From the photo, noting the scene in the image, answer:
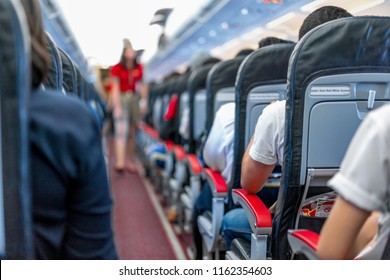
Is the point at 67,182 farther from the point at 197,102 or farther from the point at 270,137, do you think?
the point at 197,102

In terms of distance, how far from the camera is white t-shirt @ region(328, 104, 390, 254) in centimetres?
102

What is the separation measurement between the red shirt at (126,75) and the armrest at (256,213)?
5.05m

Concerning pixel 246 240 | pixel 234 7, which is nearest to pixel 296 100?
pixel 246 240

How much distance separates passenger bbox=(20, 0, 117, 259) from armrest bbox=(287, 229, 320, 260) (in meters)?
0.53

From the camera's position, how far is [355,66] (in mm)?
1667

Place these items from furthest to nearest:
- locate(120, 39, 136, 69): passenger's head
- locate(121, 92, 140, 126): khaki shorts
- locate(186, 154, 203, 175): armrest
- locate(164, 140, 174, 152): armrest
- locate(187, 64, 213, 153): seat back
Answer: locate(121, 92, 140, 126): khaki shorts, locate(120, 39, 136, 69): passenger's head, locate(164, 140, 174, 152): armrest, locate(187, 64, 213, 153): seat back, locate(186, 154, 203, 175): armrest

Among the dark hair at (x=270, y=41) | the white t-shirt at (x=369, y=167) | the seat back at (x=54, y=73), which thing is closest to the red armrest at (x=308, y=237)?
the white t-shirt at (x=369, y=167)

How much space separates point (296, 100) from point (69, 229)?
2.93 ft

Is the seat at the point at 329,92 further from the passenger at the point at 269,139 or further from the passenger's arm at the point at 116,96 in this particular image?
the passenger's arm at the point at 116,96

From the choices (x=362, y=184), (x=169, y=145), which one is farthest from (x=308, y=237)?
(x=169, y=145)

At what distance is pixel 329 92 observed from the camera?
1.69m

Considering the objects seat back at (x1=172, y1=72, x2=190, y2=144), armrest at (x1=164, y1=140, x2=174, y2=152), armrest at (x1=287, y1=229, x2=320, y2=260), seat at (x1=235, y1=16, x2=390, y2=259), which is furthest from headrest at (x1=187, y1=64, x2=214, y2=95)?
armrest at (x1=287, y1=229, x2=320, y2=260)

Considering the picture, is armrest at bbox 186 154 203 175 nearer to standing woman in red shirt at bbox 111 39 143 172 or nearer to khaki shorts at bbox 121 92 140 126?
standing woman in red shirt at bbox 111 39 143 172

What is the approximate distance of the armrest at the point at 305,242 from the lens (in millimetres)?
1313
